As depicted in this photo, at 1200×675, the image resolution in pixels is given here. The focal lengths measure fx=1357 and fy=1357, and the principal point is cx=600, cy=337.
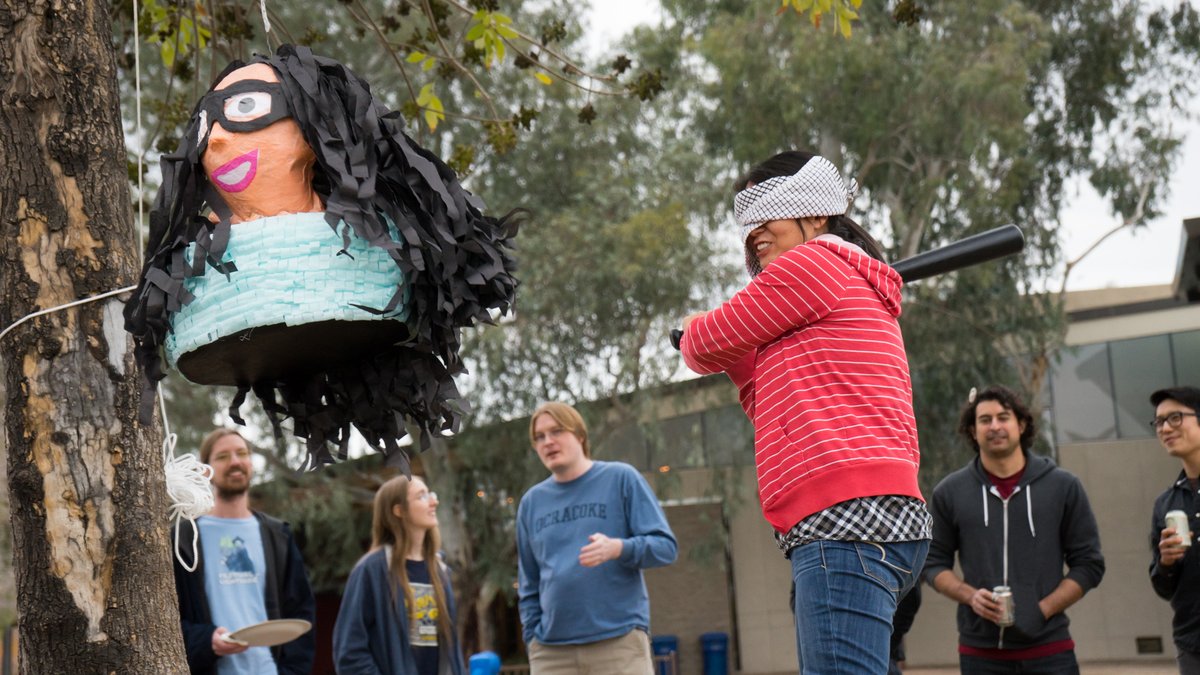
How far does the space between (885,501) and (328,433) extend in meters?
0.96

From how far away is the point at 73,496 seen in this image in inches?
96.7

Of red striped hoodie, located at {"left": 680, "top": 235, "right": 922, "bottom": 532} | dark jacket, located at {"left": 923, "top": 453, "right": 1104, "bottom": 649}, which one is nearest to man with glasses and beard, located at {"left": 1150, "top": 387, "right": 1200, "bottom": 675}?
dark jacket, located at {"left": 923, "top": 453, "right": 1104, "bottom": 649}

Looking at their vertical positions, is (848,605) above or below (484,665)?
above

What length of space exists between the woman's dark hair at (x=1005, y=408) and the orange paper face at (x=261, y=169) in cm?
296

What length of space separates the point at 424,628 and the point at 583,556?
83cm

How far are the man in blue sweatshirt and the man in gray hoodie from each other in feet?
3.20

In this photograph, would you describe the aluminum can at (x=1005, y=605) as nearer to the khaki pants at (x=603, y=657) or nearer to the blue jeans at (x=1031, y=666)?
the blue jeans at (x=1031, y=666)

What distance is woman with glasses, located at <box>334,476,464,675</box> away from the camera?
15.9 ft

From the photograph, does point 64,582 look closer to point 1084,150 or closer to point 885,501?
point 885,501

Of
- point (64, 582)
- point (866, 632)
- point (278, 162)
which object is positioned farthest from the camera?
point (64, 582)

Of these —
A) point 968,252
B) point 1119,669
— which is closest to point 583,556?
point 968,252

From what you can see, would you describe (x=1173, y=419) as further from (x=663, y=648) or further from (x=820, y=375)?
(x=663, y=648)

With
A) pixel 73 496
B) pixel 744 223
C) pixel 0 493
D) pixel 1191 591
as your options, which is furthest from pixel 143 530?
pixel 0 493

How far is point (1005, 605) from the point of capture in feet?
13.4
